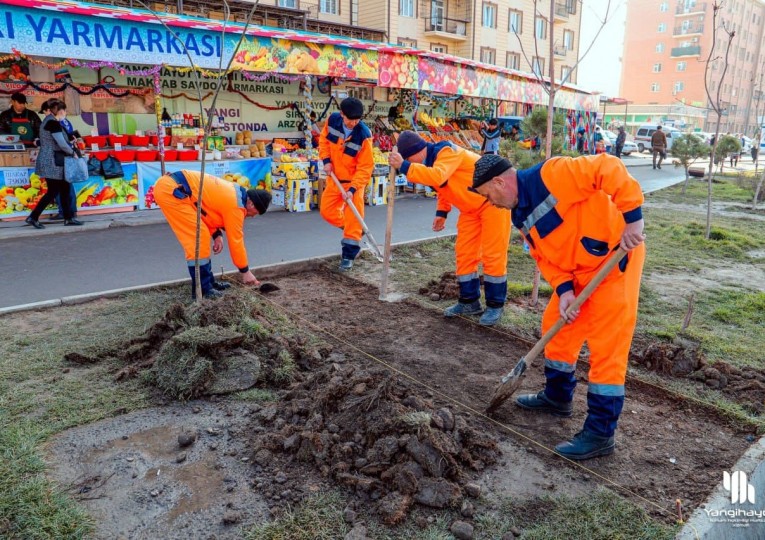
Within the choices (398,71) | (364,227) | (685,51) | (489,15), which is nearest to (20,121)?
(364,227)

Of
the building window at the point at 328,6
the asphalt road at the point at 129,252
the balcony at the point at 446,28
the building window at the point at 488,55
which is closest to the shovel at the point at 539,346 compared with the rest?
the asphalt road at the point at 129,252

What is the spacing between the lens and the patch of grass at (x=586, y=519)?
8.66 feet

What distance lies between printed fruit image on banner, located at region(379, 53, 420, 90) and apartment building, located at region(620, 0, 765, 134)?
52.1m

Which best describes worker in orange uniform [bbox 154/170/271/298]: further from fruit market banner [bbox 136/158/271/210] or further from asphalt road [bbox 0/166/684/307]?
fruit market banner [bbox 136/158/271/210]

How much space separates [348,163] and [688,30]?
69.4 meters

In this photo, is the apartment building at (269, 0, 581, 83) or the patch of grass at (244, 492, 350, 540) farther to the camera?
the apartment building at (269, 0, 581, 83)

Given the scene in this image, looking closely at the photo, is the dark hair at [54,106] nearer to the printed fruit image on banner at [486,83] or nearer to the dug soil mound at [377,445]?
the dug soil mound at [377,445]

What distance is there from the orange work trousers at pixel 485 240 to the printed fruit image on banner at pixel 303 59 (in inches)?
242

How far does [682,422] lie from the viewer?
3.77m

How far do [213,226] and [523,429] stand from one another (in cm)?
344

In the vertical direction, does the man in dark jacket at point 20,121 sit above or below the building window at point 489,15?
below

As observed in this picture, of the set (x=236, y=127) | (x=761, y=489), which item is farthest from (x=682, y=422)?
(x=236, y=127)

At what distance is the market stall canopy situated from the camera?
300 inches
